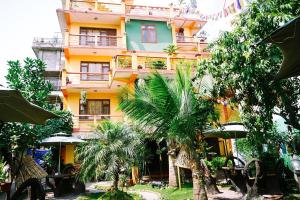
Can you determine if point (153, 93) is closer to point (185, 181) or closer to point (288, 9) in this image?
point (288, 9)

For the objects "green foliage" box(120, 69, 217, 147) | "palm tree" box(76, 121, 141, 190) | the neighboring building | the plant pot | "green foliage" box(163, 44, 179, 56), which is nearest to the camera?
the plant pot

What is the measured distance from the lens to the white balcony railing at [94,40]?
18016 mm

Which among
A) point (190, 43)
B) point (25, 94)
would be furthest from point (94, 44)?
point (25, 94)

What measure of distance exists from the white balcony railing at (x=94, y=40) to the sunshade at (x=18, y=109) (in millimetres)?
13671

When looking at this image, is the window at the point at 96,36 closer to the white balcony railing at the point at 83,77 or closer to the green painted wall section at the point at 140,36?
the green painted wall section at the point at 140,36

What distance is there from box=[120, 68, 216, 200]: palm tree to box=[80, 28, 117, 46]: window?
1284 centimetres

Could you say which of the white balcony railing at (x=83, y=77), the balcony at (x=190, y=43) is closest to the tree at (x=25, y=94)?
the white balcony railing at (x=83, y=77)

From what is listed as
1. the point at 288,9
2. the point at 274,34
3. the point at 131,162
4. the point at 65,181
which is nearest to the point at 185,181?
the point at 131,162

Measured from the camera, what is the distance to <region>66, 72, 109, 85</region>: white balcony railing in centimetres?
1702

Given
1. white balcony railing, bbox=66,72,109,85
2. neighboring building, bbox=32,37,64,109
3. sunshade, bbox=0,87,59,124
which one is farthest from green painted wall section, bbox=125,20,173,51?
neighboring building, bbox=32,37,64,109

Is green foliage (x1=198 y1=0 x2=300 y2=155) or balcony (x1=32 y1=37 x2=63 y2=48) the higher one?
balcony (x1=32 y1=37 x2=63 y2=48)

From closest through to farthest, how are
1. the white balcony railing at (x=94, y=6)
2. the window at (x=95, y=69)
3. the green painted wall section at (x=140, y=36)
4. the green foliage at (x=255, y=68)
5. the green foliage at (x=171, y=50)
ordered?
the green foliage at (x=255, y=68), the window at (x=95, y=69), the green foliage at (x=171, y=50), the white balcony railing at (x=94, y=6), the green painted wall section at (x=140, y=36)

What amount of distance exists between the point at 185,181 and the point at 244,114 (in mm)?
6759

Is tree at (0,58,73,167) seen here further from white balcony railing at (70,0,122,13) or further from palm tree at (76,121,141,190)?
white balcony railing at (70,0,122,13)
